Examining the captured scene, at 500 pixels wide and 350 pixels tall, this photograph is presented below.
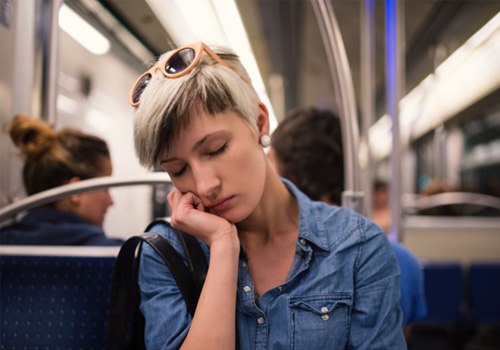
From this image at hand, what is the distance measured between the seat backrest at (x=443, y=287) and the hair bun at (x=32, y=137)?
3050mm

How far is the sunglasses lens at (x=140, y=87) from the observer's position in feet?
3.43

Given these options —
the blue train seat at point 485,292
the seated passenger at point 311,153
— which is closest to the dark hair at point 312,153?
the seated passenger at point 311,153

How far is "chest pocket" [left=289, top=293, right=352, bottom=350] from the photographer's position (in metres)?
1.01

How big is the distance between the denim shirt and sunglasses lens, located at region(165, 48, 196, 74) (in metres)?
0.41

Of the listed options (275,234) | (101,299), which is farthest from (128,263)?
(275,234)

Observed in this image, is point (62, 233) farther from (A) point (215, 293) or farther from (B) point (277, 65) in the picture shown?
(B) point (277, 65)

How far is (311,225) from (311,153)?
770 millimetres

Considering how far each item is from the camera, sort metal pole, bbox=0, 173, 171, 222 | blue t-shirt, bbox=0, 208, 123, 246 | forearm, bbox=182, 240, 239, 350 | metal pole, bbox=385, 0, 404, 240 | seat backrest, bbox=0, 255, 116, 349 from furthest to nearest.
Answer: metal pole, bbox=385, 0, 404, 240, blue t-shirt, bbox=0, 208, 123, 246, metal pole, bbox=0, 173, 171, 222, seat backrest, bbox=0, 255, 116, 349, forearm, bbox=182, 240, 239, 350

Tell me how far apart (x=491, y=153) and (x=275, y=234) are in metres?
8.49

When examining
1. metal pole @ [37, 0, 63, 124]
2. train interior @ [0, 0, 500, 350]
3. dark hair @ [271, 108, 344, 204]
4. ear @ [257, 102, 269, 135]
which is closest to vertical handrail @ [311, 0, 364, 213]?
train interior @ [0, 0, 500, 350]

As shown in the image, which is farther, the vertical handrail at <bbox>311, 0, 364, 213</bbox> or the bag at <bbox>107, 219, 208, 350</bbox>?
the vertical handrail at <bbox>311, 0, 364, 213</bbox>

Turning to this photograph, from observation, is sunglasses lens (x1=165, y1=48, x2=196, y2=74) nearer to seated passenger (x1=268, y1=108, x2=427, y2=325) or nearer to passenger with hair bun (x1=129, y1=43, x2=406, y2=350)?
passenger with hair bun (x1=129, y1=43, x2=406, y2=350)

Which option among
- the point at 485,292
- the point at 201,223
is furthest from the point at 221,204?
the point at 485,292

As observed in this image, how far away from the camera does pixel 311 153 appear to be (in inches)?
74.1
